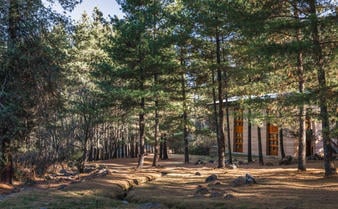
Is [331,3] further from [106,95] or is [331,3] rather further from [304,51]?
[106,95]

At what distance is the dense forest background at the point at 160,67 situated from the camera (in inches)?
290

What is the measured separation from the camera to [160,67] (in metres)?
17.2

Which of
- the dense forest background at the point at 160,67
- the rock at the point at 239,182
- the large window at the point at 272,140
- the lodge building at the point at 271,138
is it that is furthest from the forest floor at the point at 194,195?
the large window at the point at 272,140

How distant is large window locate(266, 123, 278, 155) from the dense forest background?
5.57m

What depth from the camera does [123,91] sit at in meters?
15.7

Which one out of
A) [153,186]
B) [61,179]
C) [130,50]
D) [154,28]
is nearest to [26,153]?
[61,179]

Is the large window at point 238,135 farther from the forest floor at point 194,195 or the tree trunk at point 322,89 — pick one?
the tree trunk at point 322,89

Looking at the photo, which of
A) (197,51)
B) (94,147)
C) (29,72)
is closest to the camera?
(29,72)

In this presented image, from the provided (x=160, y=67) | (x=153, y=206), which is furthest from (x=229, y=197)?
(x=160, y=67)

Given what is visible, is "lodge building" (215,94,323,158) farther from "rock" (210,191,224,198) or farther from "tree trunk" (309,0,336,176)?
"rock" (210,191,224,198)

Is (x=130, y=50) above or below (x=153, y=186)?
above

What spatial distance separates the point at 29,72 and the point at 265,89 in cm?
1104

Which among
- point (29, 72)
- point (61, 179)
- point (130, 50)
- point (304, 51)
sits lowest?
point (61, 179)

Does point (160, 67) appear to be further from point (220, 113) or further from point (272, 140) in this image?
point (272, 140)
